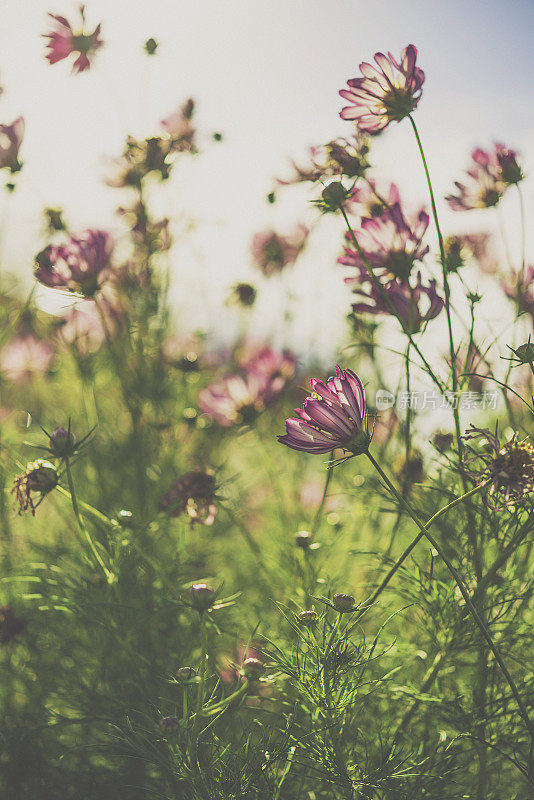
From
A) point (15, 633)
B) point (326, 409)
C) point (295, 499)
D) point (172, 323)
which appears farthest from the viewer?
point (172, 323)

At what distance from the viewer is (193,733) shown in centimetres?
46

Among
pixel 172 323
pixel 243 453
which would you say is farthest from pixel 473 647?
pixel 243 453

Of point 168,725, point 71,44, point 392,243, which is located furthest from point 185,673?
point 71,44

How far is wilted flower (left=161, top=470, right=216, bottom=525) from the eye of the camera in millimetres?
628

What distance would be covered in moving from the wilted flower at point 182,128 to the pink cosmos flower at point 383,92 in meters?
0.29

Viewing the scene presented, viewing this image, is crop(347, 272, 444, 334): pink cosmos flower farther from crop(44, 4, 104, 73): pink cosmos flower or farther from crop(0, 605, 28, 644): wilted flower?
crop(0, 605, 28, 644): wilted flower

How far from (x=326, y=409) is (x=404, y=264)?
0.20 metres

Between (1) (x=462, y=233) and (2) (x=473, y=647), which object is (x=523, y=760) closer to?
(2) (x=473, y=647)

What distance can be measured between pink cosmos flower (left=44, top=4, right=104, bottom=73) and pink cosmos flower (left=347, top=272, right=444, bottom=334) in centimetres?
40

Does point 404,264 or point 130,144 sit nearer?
point 404,264

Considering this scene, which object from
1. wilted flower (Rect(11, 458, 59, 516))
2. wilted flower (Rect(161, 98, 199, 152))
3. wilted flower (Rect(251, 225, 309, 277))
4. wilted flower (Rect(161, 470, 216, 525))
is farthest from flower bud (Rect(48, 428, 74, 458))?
wilted flower (Rect(251, 225, 309, 277))

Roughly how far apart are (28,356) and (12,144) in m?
0.49

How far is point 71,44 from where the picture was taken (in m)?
0.66

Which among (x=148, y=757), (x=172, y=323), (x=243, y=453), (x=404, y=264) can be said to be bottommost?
(x=243, y=453)
